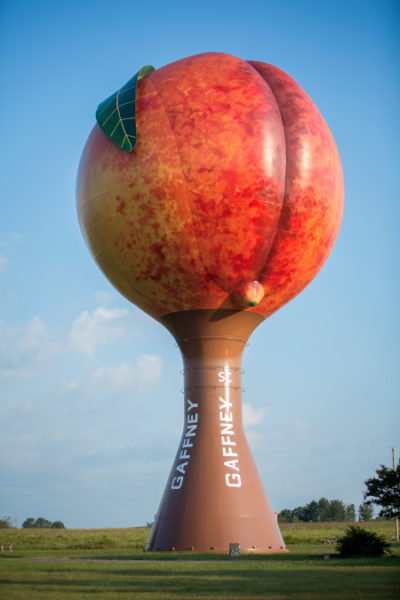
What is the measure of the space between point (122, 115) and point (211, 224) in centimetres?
394

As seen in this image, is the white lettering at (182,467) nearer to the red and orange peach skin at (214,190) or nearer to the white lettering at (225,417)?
the white lettering at (225,417)

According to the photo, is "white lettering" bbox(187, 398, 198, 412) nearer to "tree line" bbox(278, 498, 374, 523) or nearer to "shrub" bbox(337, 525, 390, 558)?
"shrub" bbox(337, 525, 390, 558)

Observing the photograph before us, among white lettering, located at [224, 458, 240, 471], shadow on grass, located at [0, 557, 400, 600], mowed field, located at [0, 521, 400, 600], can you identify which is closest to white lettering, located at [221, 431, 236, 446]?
white lettering, located at [224, 458, 240, 471]

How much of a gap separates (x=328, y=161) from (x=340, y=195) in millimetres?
1356

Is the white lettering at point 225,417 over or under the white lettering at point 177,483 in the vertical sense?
over

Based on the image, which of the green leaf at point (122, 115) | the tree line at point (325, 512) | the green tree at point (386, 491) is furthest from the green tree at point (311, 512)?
the green leaf at point (122, 115)

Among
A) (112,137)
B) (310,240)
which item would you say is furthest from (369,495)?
(112,137)

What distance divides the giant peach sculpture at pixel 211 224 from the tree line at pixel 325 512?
140ft

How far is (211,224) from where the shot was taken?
63.2 feet

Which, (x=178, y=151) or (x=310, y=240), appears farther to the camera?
(x=310, y=240)

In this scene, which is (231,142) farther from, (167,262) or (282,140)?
(167,262)

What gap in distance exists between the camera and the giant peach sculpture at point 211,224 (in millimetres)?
19156

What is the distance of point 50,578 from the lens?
1262cm

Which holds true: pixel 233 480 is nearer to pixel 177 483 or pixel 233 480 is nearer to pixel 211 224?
pixel 177 483
